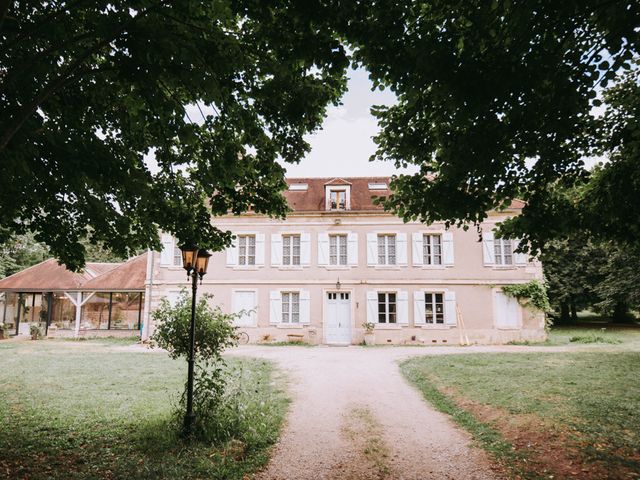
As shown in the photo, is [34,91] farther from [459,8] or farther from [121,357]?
[121,357]

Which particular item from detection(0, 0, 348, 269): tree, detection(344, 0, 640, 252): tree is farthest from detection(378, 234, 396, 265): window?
detection(344, 0, 640, 252): tree

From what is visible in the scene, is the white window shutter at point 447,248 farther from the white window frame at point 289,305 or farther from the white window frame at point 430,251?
the white window frame at point 289,305

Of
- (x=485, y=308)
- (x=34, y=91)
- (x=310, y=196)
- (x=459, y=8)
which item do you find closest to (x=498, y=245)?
(x=485, y=308)

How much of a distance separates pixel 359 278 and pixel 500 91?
47.3 ft

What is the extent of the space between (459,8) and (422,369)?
28.7ft

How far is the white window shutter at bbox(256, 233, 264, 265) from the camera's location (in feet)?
59.6

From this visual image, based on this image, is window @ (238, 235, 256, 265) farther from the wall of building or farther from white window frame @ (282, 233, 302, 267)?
white window frame @ (282, 233, 302, 267)

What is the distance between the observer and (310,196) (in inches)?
758

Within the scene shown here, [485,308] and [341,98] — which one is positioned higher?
[341,98]

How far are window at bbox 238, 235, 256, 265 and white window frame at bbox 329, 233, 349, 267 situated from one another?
11.7 feet

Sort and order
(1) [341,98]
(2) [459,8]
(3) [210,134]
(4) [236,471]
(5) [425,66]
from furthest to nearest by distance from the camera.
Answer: (3) [210,134] < (1) [341,98] < (4) [236,471] < (2) [459,8] < (5) [425,66]

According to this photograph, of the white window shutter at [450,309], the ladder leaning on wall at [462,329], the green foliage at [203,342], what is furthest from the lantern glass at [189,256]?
the ladder leaning on wall at [462,329]

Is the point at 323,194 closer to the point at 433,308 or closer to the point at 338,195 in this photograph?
the point at 338,195

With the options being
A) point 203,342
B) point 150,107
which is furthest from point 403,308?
point 150,107
